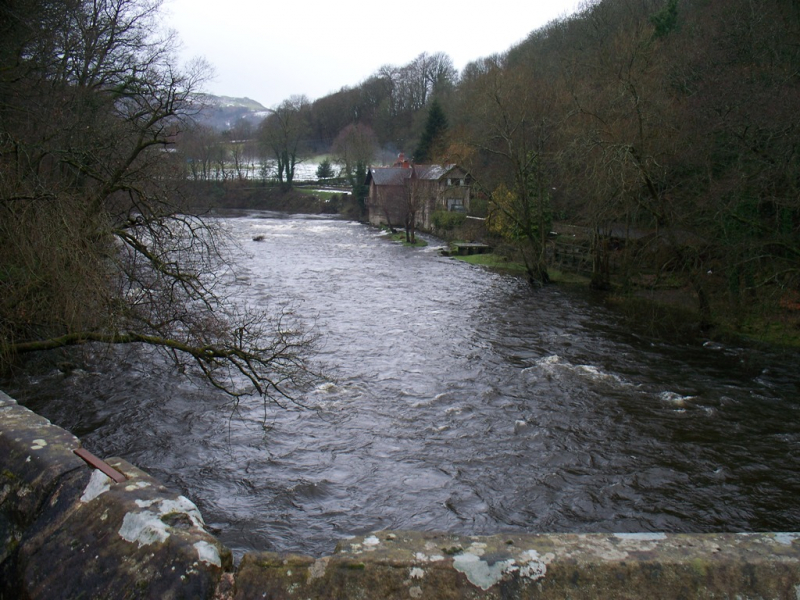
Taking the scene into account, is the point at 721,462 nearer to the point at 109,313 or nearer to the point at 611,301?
the point at 109,313

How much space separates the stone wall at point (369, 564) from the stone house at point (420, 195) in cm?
4103

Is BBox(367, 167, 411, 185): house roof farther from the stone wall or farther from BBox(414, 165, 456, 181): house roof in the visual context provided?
the stone wall

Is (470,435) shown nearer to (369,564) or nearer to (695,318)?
(369,564)

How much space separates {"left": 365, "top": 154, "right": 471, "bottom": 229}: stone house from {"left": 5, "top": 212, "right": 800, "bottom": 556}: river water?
2732cm

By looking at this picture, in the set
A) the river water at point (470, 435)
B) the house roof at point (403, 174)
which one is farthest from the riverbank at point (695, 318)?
the house roof at point (403, 174)

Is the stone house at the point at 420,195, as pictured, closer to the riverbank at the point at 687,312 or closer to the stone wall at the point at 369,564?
the riverbank at the point at 687,312

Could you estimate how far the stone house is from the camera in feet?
147

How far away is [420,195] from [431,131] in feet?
58.0

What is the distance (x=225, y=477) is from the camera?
9.23m

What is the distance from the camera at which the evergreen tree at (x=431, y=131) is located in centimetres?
5950

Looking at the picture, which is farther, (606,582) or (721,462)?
(721,462)

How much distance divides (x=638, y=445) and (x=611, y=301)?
12882 millimetres

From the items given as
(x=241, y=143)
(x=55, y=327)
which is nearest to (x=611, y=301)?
(x=55, y=327)

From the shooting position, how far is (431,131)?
6038cm
